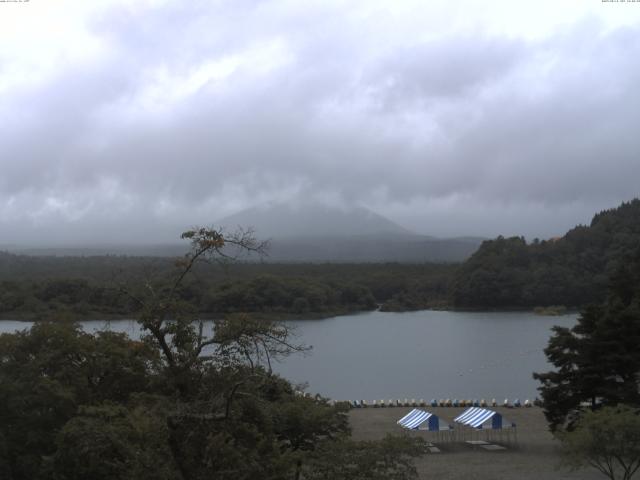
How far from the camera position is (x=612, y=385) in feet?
44.6

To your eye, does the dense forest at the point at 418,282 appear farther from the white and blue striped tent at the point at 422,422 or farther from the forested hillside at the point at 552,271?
the white and blue striped tent at the point at 422,422

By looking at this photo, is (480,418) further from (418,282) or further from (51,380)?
(418,282)

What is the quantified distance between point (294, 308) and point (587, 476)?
3426 centimetres

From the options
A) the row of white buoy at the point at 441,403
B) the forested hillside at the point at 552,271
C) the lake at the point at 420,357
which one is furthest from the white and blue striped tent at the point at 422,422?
the forested hillside at the point at 552,271

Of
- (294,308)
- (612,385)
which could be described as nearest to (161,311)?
(612,385)

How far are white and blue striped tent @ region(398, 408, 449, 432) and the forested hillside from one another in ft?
122

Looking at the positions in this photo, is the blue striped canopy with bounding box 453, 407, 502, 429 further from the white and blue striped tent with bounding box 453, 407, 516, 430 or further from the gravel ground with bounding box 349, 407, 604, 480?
the gravel ground with bounding box 349, 407, 604, 480

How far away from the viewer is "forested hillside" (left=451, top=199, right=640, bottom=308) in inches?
2083

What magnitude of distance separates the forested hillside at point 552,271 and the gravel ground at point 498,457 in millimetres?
35513

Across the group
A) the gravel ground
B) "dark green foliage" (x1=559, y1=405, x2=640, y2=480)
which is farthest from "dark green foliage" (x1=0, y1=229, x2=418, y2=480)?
the gravel ground

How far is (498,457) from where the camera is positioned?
14242mm

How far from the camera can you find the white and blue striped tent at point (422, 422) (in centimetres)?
1500

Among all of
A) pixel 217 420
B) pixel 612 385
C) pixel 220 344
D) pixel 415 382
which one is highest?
pixel 220 344

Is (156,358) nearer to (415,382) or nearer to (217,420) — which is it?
(217,420)
